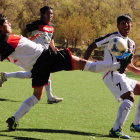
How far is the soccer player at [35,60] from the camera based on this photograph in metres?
5.50

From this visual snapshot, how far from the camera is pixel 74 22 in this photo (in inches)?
2766

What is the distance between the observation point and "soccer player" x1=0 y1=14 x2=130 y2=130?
5.50 m

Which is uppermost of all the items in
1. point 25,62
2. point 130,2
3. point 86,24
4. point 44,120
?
point 130,2

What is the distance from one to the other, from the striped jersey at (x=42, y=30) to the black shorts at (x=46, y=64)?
285 cm

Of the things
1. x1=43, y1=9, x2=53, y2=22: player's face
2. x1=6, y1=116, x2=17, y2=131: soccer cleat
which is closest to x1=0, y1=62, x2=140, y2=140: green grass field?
x1=6, y1=116, x2=17, y2=131: soccer cleat

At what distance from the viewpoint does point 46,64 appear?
18.5ft

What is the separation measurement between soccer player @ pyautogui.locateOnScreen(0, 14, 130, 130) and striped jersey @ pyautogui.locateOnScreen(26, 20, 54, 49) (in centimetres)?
265

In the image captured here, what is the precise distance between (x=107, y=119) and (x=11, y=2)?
55338 mm

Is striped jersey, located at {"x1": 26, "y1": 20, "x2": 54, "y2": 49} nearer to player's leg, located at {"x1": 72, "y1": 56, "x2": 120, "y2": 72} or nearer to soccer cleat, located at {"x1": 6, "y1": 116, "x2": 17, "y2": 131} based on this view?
player's leg, located at {"x1": 72, "y1": 56, "x2": 120, "y2": 72}

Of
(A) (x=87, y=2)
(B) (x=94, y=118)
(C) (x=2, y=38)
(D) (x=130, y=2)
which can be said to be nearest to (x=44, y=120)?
(B) (x=94, y=118)

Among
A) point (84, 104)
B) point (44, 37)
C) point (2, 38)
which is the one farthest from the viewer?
point (84, 104)

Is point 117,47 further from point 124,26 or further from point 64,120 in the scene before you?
point 64,120

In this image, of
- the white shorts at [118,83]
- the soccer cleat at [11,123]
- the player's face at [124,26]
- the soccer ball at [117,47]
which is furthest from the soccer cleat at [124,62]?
the soccer cleat at [11,123]

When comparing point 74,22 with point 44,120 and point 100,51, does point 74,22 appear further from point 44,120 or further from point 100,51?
point 44,120
